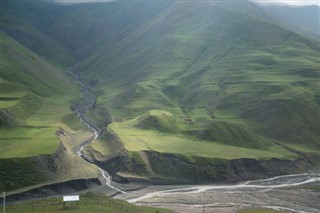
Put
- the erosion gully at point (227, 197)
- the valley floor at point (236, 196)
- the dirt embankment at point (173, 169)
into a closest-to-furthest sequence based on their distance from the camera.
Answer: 1. the valley floor at point (236, 196)
2. the erosion gully at point (227, 197)
3. the dirt embankment at point (173, 169)

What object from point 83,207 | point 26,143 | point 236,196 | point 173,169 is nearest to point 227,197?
point 236,196

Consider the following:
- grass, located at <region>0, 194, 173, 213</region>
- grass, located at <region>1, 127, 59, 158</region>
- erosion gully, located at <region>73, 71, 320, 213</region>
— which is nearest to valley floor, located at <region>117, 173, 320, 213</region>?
erosion gully, located at <region>73, 71, 320, 213</region>

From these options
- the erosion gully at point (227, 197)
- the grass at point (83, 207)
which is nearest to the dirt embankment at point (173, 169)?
the erosion gully at point (227, 197)

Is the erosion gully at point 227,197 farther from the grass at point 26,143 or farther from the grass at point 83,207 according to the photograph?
the grass at point 26,143

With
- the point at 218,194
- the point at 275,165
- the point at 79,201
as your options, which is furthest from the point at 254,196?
the point at 79,201

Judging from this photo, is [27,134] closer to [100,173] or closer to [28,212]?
[100,173]

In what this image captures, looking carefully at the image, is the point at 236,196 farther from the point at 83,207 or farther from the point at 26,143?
the point at 26,143
